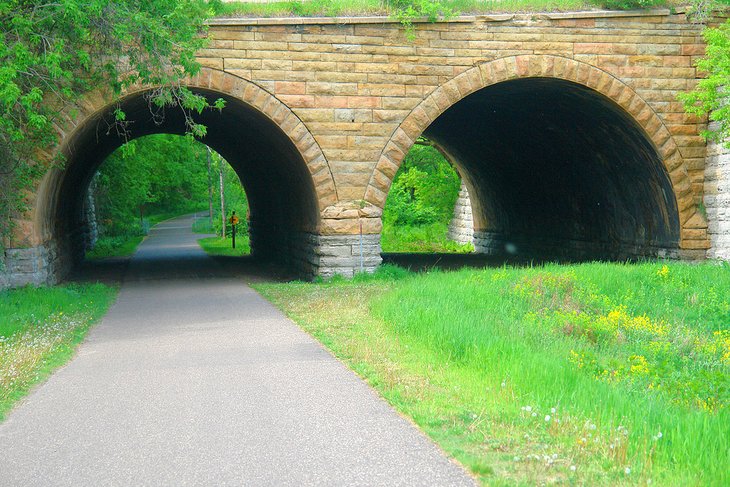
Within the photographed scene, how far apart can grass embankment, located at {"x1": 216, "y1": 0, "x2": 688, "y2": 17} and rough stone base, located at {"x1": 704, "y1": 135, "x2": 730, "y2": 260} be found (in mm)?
3692

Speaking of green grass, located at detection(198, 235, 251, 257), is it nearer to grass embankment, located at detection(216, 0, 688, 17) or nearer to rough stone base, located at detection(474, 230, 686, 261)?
rough stone base, located at detection(474, 230, 686, 261)

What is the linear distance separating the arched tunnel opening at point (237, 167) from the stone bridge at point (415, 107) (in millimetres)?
147

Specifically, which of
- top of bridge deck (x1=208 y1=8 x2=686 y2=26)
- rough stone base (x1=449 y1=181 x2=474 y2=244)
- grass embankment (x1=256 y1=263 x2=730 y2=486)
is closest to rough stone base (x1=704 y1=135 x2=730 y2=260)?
grass embankment (x1=256 y1=263 x2=730 y2=486)

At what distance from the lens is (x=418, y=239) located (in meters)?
37.4

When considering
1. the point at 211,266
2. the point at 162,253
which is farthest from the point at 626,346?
the point at 162,253

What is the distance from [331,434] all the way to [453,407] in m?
1.05

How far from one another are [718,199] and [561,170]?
5680mm

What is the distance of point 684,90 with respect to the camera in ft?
57.7

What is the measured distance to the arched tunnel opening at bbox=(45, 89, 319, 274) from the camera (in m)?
17.0

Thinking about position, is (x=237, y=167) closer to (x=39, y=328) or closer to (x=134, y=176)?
(x=134, y=176)

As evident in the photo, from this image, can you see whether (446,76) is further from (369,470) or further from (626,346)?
(369,470)

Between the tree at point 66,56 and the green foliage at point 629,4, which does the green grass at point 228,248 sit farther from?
the green foliage at point 629,4

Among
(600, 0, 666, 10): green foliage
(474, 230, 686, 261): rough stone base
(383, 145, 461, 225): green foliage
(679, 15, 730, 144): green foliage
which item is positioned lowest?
(474, 230, 686, 261): rough stone base

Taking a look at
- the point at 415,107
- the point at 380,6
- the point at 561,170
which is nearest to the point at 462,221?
the point at 561,170
